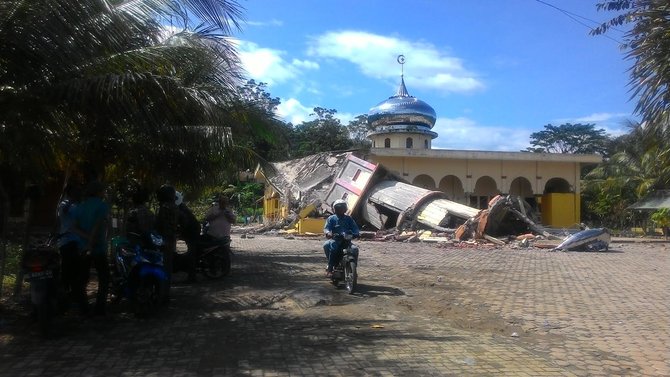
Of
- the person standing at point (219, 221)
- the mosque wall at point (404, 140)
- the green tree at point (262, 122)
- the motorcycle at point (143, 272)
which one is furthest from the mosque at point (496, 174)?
the motorcycle at point (143, 272)

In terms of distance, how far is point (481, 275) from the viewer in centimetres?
1365

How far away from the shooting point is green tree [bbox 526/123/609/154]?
206 feet

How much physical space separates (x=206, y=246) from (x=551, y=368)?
7073 mm

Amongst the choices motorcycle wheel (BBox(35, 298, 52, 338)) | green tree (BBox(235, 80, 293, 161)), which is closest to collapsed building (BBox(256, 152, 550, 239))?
green tree (BBox(235, 80, 293, 161))

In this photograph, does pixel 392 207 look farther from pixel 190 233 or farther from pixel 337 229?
pixel 337 229

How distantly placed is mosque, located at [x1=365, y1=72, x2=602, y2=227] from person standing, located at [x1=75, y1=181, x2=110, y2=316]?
30.2m

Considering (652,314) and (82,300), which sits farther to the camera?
(652,314)

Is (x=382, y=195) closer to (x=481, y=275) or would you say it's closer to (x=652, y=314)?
(x=481, y=275)

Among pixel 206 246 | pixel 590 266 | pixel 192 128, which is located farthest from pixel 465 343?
pixel 590 266

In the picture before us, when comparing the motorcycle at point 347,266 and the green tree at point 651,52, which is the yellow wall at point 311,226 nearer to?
the motorcycle at point 347,266

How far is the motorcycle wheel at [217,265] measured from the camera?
1171cm

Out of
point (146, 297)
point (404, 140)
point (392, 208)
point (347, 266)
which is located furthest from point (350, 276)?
point (404, 140)

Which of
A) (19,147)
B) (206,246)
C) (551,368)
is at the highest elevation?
(19,147)

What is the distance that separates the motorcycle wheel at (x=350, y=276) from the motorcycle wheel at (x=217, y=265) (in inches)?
96.6
